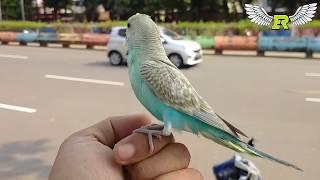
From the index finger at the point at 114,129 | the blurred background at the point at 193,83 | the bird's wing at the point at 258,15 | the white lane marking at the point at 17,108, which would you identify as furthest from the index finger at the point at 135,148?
the white lane marking at the point at 17,108

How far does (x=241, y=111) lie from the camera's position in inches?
296

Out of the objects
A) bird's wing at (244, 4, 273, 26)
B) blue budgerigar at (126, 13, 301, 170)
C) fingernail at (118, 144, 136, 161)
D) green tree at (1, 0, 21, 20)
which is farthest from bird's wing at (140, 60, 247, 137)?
green tree at (1, 0, 21, 20)

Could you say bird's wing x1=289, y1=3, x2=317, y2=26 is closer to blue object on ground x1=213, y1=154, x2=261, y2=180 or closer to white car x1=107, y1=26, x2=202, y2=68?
blue object on ground x1=213, y1=154, x2=261, y2=180

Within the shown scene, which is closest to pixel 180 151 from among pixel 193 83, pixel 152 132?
pixel 152 132

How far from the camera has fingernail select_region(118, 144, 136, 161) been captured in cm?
154

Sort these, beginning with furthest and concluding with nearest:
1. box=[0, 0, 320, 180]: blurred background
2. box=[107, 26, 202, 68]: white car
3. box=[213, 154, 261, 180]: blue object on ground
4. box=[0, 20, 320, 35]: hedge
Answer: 1. box=[0, 20, 320, 35]: hedge
2. box=[107, 26, 202, 68]: white car
3. box=[0, 0, 320, 180]: blurred background
4. box=[213, 154, 261, 180]: blue object on ground

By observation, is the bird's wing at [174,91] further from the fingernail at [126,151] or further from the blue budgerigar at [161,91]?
the fingernail at [126,151]

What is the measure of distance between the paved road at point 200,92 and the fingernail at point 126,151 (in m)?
3.48

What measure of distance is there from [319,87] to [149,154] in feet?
28.7

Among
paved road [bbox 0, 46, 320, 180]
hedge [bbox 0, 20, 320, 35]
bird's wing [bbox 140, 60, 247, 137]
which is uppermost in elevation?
bird's wing [bbox 140, 60, 247, 137]

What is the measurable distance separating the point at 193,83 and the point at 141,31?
8564 mm

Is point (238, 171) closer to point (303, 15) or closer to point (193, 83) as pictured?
point (303, 15)

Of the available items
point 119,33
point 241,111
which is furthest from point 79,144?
point 119,33

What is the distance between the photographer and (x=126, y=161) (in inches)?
61.5
